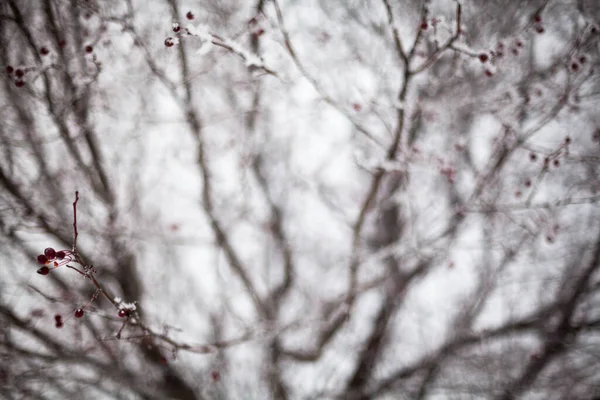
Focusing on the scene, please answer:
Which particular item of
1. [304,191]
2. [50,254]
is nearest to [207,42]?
[50,254]

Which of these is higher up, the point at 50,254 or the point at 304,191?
the point at 304,191

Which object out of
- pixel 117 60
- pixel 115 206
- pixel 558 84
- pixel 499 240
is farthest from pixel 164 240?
pixel 558 84

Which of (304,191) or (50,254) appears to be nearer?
(50,254)

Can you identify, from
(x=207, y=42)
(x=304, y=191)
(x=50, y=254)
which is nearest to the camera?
(x=50, y=254)

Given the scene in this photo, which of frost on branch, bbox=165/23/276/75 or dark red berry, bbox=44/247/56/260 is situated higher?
frost on branch, bbox=165/23/276/75

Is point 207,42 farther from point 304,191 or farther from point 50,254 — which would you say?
point 304,191

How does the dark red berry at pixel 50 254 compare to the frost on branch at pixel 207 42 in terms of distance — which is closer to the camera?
the dark red berry at pixel 50 254

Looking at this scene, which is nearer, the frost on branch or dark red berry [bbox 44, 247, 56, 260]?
dark red berry [bbox 44, 247, 56, 260]

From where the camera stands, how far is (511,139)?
3.76 metres

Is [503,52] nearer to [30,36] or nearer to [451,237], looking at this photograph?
[451,237]

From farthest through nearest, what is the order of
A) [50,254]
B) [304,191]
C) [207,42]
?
[304,191] < [207,42] < [50,254]

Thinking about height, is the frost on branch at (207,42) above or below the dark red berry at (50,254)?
above

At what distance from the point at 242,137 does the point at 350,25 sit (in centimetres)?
203

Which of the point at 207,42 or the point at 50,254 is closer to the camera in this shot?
the point at 50,254
